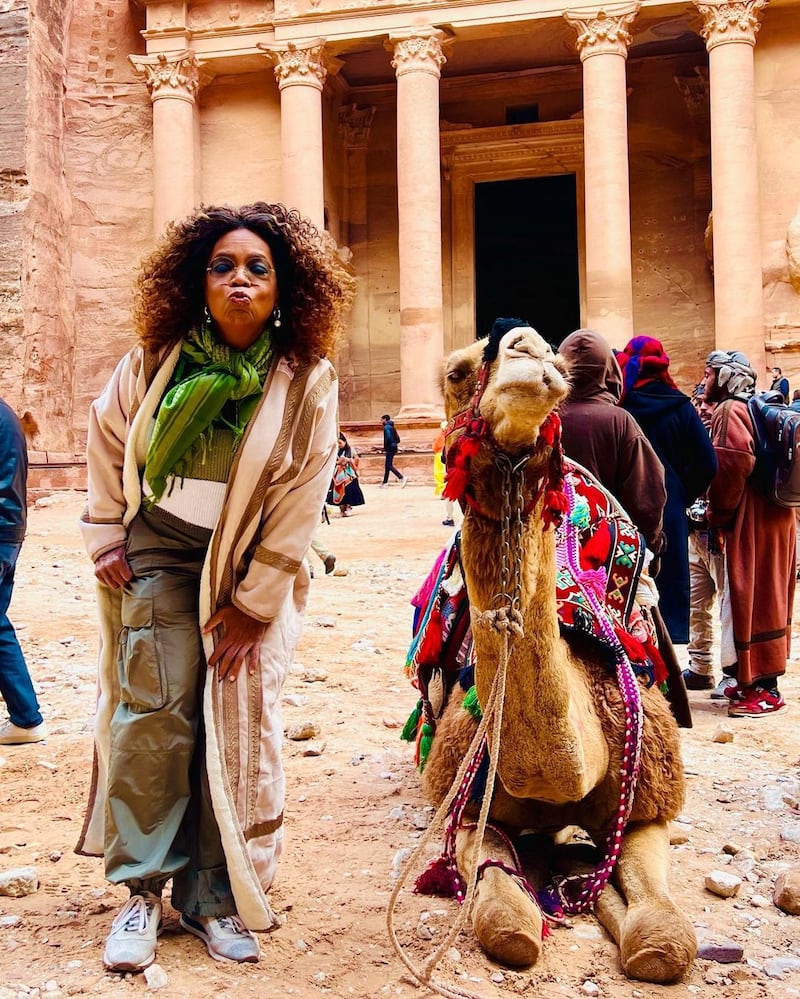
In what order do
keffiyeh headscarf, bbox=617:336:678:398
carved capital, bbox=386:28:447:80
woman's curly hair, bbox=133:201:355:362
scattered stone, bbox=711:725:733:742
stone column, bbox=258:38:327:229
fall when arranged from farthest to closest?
1. stone column, bbox=258:38:327:229
2. carved capital, bbox=386:28:447:80
3. keffiyeh headscarf, bbox=617:336:678:398
4. scattered stone, bbox=711:725:733:742
5. woman's curly hair, bbox=133:201:355:362

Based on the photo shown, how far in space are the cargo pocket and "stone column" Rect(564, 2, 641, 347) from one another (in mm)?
18616

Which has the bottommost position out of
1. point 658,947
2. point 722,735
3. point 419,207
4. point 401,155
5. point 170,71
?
point 722,735

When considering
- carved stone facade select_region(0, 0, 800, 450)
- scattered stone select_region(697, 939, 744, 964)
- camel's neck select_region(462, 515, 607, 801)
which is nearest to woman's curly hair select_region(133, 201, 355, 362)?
camel's neck select_region(462, 515, 607, 801)

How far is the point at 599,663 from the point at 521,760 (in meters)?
0.70

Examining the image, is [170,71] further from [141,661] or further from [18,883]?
[141,661]

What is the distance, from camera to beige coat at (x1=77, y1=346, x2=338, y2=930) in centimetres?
292

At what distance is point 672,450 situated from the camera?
18.1 feet

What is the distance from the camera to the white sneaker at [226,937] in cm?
290

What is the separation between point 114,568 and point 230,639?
400 millimetres

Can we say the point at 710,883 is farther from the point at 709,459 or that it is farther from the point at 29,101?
the point at 29,101

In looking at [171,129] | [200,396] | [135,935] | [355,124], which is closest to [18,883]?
[135,935]

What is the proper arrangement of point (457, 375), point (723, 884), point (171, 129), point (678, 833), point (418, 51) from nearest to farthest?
1. point (457, 375)
2. point (723, 884)
3. point (678, 833)
4. point (418, 51)
5. point (171, 129)

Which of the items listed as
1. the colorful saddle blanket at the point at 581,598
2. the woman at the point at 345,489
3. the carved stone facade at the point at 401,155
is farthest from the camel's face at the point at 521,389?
the carved stone facade at the point at 401,155

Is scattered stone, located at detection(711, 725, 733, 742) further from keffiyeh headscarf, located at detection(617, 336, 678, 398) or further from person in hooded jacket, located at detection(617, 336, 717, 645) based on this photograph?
keffiyeh headscarf, located at detection(617, 336, 678, 398)
